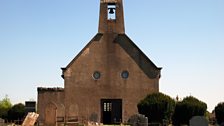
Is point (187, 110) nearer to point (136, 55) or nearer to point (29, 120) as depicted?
point (136, 55)

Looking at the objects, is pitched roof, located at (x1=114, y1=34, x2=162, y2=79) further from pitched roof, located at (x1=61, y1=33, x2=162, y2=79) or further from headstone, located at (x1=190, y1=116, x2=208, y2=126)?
headstone, located at (x1=190, y1=116, x2=208, y2=126)

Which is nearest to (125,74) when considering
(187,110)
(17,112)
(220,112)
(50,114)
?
(187,110)

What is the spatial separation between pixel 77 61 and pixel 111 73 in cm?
451

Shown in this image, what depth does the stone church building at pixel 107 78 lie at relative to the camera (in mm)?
50719

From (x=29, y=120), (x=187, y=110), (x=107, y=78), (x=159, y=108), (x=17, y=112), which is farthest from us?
(x=17, y=112)

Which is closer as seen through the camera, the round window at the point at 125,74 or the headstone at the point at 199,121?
the headstone at the point at 199,121

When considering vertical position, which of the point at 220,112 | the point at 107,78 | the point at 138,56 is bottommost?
the point at 220,112

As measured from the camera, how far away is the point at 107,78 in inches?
2029

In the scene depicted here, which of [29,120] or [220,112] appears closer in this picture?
[29,120]

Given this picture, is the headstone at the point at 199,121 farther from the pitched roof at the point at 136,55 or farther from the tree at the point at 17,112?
the tree at the point at 17,112

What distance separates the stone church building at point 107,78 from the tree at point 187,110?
834cm

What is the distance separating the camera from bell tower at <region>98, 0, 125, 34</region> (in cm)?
5266

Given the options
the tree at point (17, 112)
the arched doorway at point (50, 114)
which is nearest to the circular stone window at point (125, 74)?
the arched doorway at point (50, 114)

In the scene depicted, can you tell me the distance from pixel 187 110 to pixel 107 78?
13076 mm
